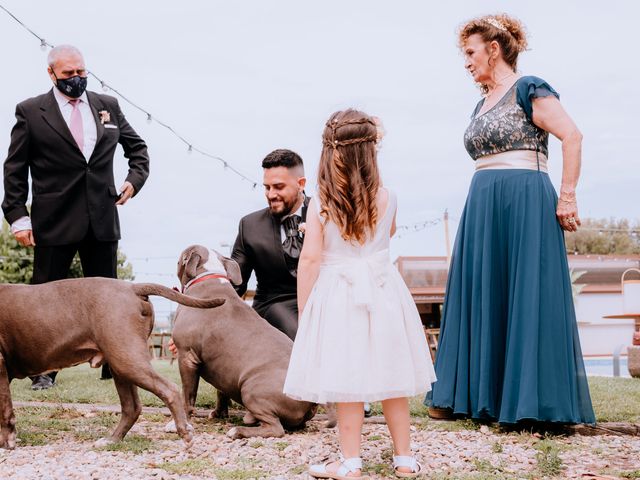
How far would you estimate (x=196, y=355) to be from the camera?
4.84 metres

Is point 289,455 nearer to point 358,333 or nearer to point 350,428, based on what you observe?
point 350,428

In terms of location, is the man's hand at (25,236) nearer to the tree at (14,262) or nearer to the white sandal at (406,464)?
the white sandal at (406,464)

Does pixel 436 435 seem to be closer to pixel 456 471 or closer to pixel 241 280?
pixel 456 471

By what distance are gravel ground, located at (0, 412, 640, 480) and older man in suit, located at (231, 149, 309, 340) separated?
1.30 metres

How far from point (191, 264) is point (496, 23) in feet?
8.48

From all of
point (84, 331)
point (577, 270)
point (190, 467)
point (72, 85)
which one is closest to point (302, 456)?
point (190, 467)

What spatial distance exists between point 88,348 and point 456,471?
2033 mm

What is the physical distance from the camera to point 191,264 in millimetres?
5074

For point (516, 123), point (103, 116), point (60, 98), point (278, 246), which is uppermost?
point (60, 98)

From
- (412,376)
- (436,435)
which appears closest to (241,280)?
(436,435)

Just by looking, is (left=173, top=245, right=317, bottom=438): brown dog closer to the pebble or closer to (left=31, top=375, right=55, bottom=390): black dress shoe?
the pebble

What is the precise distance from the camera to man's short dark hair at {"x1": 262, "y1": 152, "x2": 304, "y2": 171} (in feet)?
17.9

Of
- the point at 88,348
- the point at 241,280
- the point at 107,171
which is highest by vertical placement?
the point at 107,171

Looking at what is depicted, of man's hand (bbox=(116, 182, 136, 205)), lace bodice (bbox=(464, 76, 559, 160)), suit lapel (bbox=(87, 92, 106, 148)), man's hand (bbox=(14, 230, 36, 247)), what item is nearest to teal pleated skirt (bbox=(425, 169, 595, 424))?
lace bodice (bbox=(464, 76, 559, 160))
